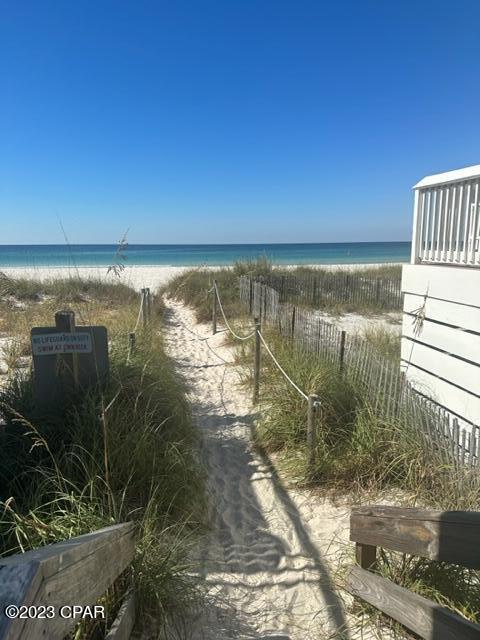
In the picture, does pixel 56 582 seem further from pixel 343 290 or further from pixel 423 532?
pixel 343 290

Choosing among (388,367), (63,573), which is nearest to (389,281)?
(388,367)

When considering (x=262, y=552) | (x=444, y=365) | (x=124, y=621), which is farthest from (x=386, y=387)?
(x=124, y=621)

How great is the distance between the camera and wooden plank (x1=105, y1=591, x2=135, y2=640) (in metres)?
1.88

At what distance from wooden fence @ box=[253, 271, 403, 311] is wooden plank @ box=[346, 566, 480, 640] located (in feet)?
45.4

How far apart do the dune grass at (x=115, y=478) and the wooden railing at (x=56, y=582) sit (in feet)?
1.27

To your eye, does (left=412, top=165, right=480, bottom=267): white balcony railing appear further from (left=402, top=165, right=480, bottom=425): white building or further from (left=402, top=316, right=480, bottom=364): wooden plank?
(left=402, top=316, right=480, bottom=364): wooden plank

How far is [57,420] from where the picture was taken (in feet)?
12.0

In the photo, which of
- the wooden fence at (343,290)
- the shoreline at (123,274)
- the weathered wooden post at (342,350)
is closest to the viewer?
the weathered wooden post at (342,350)

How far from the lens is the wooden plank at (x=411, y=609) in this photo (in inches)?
74.7

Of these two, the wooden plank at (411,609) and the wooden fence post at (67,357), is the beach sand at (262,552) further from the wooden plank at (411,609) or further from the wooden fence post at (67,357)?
the wooden fence post at (67,357)

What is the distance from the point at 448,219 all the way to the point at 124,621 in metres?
4.85

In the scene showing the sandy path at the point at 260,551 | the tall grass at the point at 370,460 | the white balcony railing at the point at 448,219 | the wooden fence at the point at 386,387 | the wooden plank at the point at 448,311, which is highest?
the white balcony railing at the point at 448,219

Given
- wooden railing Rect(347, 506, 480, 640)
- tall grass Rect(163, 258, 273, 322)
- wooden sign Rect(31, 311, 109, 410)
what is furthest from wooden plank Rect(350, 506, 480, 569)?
tall grass Rect(163, 258, 273, 322)

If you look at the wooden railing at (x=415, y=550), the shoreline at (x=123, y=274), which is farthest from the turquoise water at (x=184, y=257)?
the wooden railing at (x=415, y=550)
